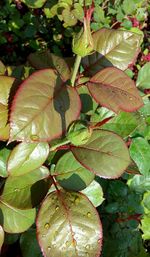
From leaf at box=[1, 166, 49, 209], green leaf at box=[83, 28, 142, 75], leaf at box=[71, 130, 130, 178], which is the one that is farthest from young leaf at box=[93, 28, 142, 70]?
leaf at box=[1, 166, 49, 209]

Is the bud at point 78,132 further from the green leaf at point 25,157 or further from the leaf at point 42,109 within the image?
the green leaf at point 25,157

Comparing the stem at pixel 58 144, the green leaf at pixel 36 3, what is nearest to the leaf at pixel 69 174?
the stem at pixel 58 144

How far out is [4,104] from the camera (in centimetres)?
96

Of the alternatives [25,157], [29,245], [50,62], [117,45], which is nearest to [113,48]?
[117,45]

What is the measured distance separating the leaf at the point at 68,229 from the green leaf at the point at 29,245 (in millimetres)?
339

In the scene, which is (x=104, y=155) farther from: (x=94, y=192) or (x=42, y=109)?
(x=94, y=192)

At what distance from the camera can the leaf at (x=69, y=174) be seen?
1.08 metres

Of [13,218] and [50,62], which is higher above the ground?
[50,62]

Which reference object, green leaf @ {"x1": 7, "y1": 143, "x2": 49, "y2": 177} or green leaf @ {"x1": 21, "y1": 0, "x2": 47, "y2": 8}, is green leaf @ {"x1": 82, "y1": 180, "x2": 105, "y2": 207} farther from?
green leaf @ {"x1": 21, "y1": 0, "x2": 47, "y2": 8}

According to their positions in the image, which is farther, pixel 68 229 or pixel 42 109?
pixel 68 229

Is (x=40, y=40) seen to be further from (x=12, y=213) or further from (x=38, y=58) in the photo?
(x=12, y=213)

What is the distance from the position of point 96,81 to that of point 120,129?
0.27 meters

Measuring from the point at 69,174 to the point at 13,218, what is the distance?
20 centimetres

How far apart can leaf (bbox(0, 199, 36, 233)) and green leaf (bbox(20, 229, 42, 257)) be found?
0.21 m
